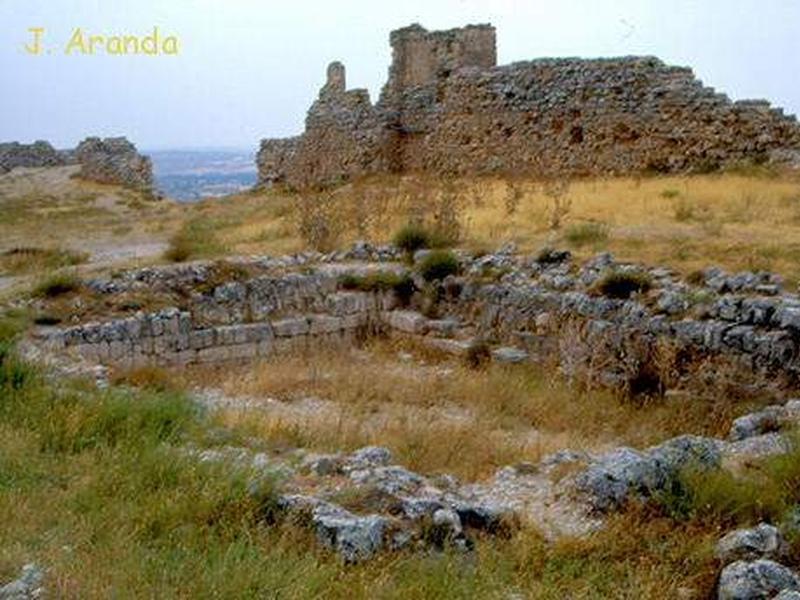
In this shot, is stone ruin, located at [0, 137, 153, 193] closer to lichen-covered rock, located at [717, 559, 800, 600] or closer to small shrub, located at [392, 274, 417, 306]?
small shrub, located at [392, 274, 417, 306]

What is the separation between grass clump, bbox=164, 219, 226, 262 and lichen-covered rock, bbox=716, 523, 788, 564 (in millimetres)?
11209

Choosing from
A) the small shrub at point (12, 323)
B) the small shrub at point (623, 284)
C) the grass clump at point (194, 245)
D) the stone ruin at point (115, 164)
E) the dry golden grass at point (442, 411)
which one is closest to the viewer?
the dry golden grass at point (442, 411)

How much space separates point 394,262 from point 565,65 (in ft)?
28.0

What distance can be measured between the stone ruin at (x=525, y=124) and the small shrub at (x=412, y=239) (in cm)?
546

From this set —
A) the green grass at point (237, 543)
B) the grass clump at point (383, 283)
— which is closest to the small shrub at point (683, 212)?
the grass clump at point (383, 283)

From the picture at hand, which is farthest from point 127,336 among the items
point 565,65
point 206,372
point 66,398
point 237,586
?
point 565,65

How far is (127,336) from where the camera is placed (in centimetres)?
1227

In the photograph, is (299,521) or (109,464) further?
(109,464)

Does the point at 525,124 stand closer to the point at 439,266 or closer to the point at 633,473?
the point at 439,266

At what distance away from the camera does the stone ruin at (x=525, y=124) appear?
19.7 metres

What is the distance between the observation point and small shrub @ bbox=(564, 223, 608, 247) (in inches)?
554

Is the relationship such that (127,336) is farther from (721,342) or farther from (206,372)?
(721,342)

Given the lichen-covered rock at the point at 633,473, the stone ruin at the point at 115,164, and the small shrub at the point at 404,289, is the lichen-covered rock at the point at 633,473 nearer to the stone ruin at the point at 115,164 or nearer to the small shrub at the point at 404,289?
the small shrub at the point at 404,289

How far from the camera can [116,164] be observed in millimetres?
34812
